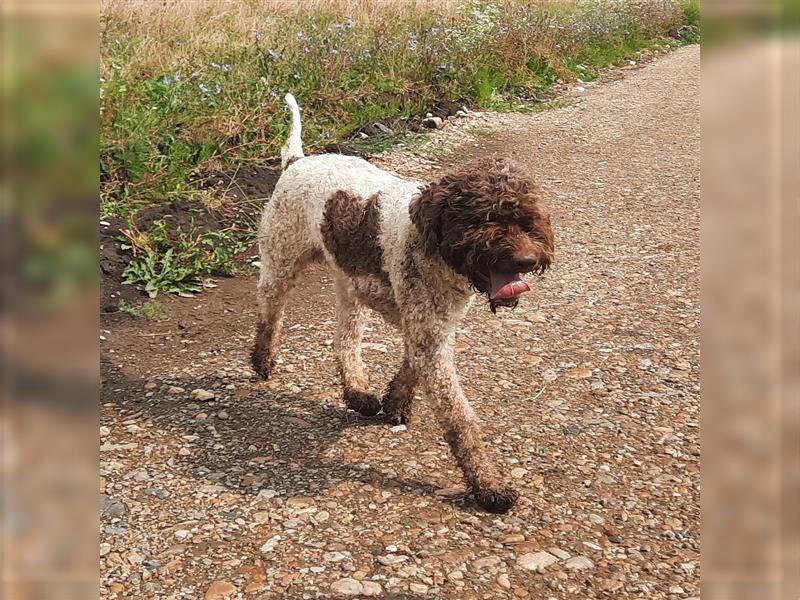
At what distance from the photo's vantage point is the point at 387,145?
8047mm

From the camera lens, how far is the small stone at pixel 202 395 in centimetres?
415

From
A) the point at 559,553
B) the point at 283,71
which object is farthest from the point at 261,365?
the point at 283,71

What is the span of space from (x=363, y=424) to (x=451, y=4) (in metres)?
10.5

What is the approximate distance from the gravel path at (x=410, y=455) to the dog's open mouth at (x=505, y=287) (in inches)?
38.9

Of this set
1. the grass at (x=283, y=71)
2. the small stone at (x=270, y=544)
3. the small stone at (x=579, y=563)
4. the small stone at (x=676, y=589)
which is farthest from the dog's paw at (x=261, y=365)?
the small stone at (x=676, y=589)

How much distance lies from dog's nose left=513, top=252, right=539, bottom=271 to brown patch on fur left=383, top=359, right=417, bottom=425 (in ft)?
3.46

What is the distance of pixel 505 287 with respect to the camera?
9.44ft

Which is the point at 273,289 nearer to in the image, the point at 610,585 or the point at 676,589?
the point at 610,585

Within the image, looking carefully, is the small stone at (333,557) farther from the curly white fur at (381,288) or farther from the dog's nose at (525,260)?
the dog's nose at (525,260)
